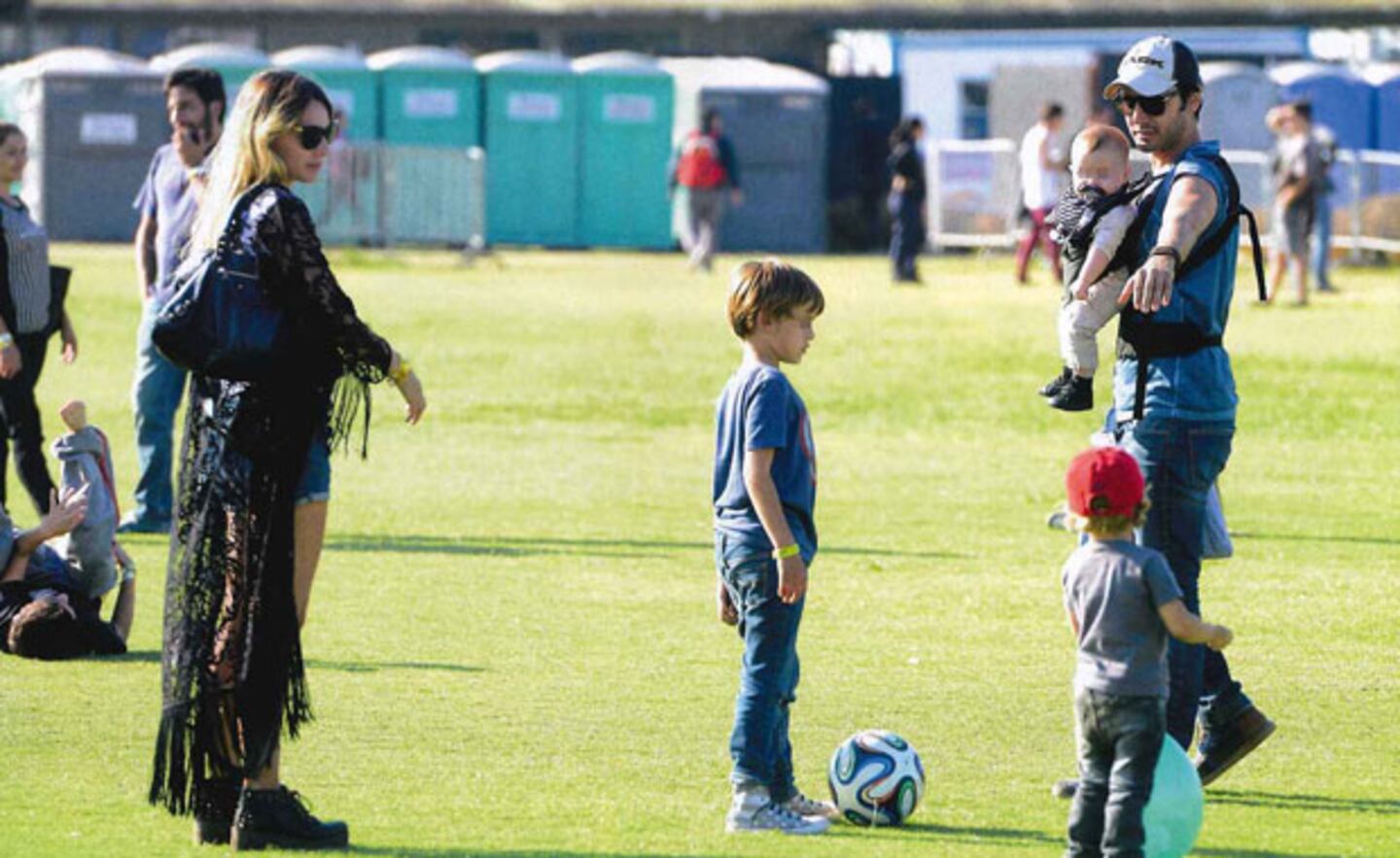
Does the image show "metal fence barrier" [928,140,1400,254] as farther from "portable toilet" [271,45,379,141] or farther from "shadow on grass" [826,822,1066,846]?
"shadow on grass" [826,822,1066,846]

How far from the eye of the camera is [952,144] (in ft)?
131

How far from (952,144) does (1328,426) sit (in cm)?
2110

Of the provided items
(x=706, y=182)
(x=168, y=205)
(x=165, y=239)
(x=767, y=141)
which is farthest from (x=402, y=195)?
(x=165, y=239)

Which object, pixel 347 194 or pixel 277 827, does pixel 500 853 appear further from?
pixel 347 194

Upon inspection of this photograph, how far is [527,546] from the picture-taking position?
1355 cm

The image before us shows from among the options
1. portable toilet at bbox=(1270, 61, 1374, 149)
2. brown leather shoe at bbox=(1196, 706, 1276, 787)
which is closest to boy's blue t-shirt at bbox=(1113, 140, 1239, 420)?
brown leather shoe at bbox=(1196, 706, 1276, 787)

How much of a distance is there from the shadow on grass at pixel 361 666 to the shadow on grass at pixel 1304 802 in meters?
3.04

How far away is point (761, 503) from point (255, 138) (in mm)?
1617

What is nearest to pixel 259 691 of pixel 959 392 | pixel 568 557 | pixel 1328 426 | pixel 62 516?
pixel 62 516

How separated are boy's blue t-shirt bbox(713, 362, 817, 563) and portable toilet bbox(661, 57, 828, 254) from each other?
33.8 m

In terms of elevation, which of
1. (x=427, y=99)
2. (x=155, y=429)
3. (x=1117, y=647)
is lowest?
(x=155, y=429)

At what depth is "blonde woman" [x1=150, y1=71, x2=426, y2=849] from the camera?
23.2 feet

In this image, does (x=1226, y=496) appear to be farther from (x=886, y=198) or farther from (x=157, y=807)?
(x=886, y=198)

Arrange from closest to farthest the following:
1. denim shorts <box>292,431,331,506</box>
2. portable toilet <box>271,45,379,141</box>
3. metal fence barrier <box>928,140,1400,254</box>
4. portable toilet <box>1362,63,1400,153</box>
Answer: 1. denim shorts <box>292,431,331,506</box>
2. metal fence barrier <box>928,140,1400,254</box>
3. portable toilet <box>271,45,379,141</box>
4. portable toilet <box>1362,63,1400,153</box>
